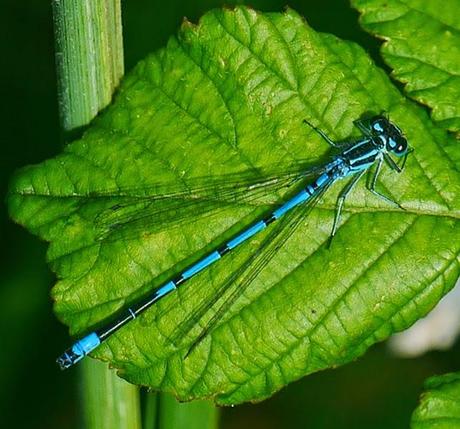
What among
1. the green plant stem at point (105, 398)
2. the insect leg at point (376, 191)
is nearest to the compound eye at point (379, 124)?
the insect leg at point (376, 191)

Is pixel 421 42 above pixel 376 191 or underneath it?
above

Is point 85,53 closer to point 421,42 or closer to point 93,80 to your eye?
point 93,80

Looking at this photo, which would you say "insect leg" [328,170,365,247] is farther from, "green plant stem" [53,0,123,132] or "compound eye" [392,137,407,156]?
"green plant stem" [53,0,123,132]

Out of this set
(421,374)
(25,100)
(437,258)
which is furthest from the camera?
(25,100)

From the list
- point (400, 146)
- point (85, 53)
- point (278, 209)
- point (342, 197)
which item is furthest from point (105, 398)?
point (400, 146)

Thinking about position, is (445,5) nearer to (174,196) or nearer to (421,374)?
(174,196)

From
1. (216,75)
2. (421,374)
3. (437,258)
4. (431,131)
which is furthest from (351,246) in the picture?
(421,374)

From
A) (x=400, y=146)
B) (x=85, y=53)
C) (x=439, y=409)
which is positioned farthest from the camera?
(x=400, y=146)
